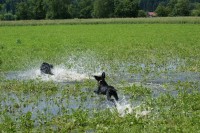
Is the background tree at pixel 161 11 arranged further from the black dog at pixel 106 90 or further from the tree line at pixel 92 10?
the black dog at pixel 106 90

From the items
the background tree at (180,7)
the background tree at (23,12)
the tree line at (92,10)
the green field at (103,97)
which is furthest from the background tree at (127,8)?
the green field at (103,97)

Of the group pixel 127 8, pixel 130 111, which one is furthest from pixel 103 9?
pixel 130 111

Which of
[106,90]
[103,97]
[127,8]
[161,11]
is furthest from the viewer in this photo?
[161,11]

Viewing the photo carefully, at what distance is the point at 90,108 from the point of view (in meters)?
12.3

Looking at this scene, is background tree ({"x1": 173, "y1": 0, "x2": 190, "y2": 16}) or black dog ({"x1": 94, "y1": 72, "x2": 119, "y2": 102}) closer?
black dog ({"x1": 94, "y1": 72, "x2": 119, "y2": 102})

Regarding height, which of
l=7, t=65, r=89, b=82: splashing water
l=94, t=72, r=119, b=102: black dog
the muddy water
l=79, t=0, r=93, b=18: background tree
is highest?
l=94, t=72, r=119, b=102: black dog

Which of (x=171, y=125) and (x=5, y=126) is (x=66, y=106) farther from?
(x=171, y=125)

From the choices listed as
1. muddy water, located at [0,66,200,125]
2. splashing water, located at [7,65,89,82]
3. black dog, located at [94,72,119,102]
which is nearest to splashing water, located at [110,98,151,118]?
muddy water, located at [0,66,200,125]

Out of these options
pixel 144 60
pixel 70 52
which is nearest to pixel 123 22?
pixel 70 52

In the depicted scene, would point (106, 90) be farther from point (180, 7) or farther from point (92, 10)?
point (92, 10)

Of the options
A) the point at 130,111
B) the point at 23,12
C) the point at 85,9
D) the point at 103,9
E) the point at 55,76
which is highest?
the point at 130,111

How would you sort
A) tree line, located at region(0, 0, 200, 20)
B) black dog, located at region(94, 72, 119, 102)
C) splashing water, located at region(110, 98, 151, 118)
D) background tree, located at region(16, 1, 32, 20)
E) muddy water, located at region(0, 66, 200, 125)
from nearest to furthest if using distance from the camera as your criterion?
splashing water, located at region(110, 98, 151, 118) < muddy water, located at region(0, 66, 200, 125) < black dog, located at region(94, 72, 119, 102) < tree line, located at region(0, 0, 200, 20) < background tree, located at region(16, 1, 32, 20)

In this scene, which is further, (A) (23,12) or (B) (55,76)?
(A) (23,12)

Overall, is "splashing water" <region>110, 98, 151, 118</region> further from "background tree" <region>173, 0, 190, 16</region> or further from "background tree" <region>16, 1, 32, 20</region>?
"background tree" <region>173, 0, 190, 16</region>
